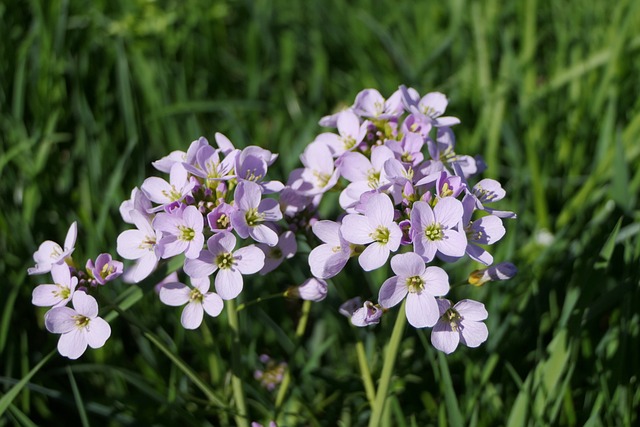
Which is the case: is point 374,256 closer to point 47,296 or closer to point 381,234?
point 381,234

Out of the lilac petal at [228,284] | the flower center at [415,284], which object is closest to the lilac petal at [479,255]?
the flower center at [415,284]

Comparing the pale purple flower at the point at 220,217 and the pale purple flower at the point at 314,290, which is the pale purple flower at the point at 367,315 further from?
the pale purple flower at the point at 220,217

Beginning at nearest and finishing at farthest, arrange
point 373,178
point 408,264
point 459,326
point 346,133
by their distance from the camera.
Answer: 1. point 408,264
2. point 459,326
3. point 373,178
4. point 346,133

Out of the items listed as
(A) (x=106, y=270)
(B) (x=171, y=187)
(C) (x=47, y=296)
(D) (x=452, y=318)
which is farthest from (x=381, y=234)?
(C) (x=47, y=296)

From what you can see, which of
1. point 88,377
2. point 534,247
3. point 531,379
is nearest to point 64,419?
point 88,377

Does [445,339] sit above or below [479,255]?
below

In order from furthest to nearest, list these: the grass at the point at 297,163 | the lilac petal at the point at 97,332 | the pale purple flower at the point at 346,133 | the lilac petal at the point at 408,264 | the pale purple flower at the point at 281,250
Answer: the grass at the point at 297,163 < the pale purple flower at the point at 346,133 < the pale purple flower at the point at 281,250 < the lilac petal at the point at 97,332 < the lilac petal at the point at 408,264

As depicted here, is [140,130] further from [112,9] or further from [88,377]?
[112,9]
